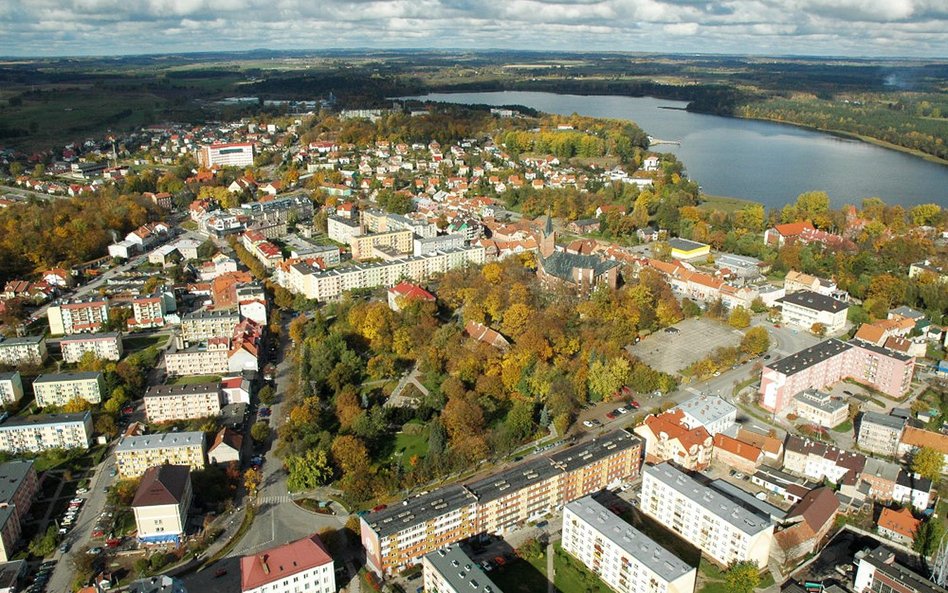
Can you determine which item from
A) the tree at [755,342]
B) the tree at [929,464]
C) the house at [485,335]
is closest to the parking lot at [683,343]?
the tree at [755,342]

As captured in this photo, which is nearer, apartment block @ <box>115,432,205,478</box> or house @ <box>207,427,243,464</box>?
apartment block @ <box>115,432,205,478</box>

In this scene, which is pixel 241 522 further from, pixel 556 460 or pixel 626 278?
pixel 626 278

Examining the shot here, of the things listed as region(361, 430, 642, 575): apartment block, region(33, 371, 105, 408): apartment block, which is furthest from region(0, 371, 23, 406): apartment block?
region(361, 430, 642, 575): apartment block

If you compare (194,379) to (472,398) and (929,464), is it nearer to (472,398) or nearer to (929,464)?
(472,398)

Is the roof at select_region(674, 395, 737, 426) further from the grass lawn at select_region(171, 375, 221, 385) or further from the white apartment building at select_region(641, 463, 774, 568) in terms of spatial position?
the grass lawn at select_region(171, 375, 221, 385)

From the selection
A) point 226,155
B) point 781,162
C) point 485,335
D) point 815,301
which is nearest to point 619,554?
point 485,335

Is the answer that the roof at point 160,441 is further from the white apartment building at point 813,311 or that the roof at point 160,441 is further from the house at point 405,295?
the white apartment building at point 813,311
